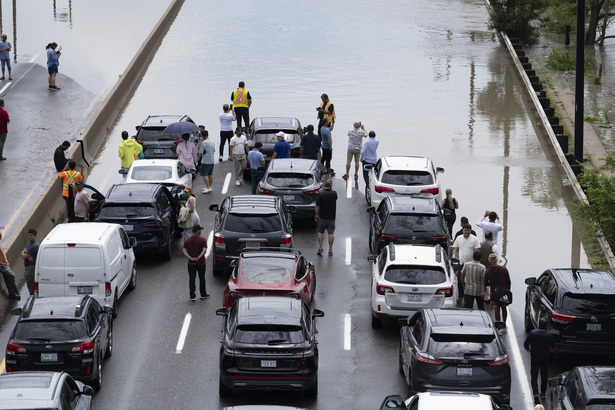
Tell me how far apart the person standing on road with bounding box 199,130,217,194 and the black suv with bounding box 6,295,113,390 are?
36.8 ft

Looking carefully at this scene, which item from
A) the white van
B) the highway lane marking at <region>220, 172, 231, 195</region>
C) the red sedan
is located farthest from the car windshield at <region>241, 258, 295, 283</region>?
the highway lane marking at <region>220, 172, 231, 195</region>

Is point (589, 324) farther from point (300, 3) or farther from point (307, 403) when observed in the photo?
point (300, 3)

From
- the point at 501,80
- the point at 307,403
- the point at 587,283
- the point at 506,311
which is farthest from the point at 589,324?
the point at 501,80

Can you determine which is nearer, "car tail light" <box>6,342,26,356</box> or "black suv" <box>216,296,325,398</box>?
"black suv" <box>216,296,325,398</box>

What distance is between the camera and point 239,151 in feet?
92.9

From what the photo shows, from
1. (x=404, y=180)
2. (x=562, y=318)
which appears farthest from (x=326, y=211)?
(x=562, y=318)

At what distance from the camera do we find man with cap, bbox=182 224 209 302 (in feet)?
67.4

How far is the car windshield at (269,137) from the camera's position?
2930 centimetres

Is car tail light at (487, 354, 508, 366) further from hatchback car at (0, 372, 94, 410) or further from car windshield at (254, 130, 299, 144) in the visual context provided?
car windshield at (254, 130, 299, 144)

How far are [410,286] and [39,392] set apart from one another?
25.5 ft

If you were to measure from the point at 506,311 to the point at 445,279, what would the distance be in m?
1.73

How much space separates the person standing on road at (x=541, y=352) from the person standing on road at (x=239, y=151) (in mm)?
12949

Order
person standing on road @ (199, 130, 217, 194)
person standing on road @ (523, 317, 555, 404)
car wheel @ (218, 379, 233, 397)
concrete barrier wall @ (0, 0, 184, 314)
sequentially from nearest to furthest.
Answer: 1. car wheel @ (218, 379, 233, 397)
2. person standing on road @ (523, 317, 555, 404)
3. concrete barrier wall @ (0, 0, 184, 314)
4. person standing on road @ (199, 130, 217, 194)

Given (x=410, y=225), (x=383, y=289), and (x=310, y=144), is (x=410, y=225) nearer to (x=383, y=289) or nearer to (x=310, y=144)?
(x=383, y=289)
